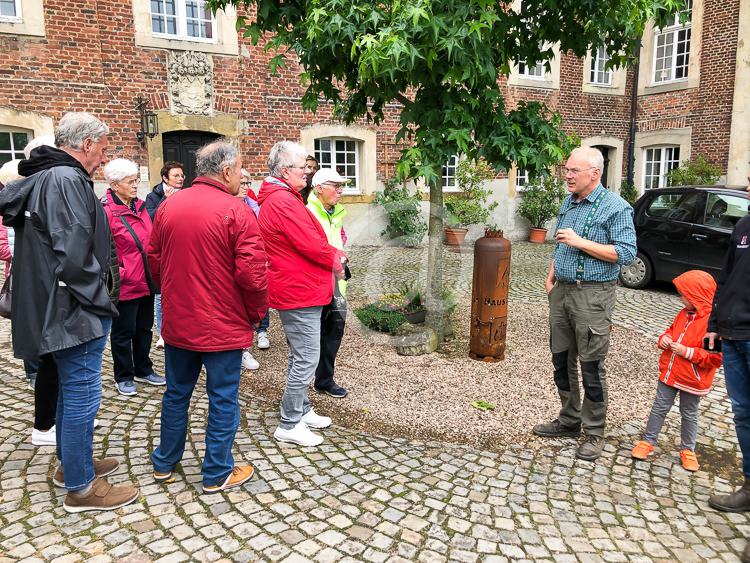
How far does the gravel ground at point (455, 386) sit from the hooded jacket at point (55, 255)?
84.1 inches

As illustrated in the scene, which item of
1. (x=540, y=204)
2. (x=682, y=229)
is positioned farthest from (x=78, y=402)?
(x=540, y=204)

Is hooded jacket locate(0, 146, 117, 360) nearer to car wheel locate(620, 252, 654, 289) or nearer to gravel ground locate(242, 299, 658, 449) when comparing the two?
gravel ground locate(242, 299, 658, 449)

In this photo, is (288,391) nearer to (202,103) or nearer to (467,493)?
(467,493)

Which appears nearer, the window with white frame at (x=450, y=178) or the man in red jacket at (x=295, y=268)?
the man in red jacket at (x=295, y=268)

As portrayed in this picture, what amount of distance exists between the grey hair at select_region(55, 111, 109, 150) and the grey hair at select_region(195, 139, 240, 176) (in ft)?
1.88

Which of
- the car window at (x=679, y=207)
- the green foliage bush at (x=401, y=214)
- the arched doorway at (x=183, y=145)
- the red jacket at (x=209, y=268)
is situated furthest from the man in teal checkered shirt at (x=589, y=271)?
the green foliage bush at (x=401, y=214)

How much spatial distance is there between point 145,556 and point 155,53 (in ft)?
34.9

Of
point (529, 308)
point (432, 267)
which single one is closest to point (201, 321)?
point (432, 267)

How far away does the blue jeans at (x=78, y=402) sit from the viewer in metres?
2.99

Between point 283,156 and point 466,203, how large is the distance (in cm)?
1085

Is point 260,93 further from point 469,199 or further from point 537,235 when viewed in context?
point 537,235

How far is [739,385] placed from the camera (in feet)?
10.7

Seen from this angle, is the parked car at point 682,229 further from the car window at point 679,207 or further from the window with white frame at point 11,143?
the window with white frame at point 11,143

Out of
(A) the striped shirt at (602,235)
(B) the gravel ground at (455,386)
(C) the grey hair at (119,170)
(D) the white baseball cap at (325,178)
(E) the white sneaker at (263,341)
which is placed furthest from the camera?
(E) the white sneaker at (263,341)
